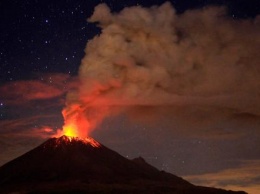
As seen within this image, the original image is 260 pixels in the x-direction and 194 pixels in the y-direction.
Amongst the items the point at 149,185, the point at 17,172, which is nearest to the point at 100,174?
the point at 149,185

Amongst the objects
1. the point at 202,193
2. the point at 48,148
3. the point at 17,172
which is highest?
the point at 48,148

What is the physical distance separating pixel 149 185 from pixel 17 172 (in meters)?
49.8

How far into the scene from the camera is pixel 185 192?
137 meters

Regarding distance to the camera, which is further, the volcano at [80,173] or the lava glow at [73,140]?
the lava glow at [73,140]

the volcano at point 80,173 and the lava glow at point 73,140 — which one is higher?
the lava glow at point 73,140

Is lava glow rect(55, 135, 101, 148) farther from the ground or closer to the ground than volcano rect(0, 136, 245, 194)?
farther from the ground

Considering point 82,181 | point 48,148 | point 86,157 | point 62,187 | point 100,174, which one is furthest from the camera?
point 48,148

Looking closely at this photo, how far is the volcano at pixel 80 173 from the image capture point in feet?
447

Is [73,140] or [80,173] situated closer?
[80,173]

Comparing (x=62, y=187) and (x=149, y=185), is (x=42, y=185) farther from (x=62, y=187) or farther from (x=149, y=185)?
(x=149, y=185)

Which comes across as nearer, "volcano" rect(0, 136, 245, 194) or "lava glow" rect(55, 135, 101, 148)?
"volcano" rect(0, 136, 245, 194)

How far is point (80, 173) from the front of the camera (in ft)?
509

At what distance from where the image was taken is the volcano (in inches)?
5369

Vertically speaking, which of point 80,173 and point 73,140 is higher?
point 73,140
